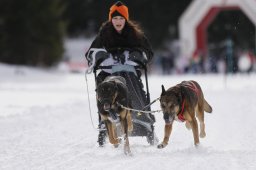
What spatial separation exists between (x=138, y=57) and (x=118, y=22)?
0.53m

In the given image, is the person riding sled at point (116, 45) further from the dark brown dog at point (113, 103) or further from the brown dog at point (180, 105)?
the brown dog at point (180, 105)

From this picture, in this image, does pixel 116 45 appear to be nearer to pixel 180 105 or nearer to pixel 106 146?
pixel 106 146

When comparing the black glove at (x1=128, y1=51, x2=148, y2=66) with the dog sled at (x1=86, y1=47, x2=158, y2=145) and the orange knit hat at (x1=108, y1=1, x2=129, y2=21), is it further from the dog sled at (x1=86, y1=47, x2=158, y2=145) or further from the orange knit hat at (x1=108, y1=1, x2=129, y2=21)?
the orange knit hat at (x1=108, y1=1, x2=129, y2=21)

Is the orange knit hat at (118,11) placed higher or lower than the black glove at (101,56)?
higher

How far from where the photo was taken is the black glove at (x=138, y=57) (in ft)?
28.3

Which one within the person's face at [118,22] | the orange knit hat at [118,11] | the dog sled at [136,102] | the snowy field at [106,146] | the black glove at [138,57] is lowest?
the snowy field at [106,146]

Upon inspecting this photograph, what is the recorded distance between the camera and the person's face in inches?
334

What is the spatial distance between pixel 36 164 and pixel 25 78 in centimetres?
2652

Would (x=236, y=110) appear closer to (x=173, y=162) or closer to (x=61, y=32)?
(x=173, y=162)

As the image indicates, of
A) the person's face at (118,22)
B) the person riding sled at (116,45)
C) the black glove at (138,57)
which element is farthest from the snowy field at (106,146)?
the person's face at (118,22)

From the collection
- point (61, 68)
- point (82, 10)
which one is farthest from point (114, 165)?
point (82, 10)

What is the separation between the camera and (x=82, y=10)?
189 feet

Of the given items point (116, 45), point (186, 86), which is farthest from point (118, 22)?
point (186, 86)

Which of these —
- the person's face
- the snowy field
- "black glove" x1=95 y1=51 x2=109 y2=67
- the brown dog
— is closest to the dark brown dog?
the snowy field
